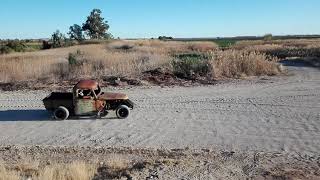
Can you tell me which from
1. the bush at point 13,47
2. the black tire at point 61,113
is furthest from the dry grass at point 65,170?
the bush at point 13,47

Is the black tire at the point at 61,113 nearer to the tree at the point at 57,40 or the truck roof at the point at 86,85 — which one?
the truck roof at the point at 86,85

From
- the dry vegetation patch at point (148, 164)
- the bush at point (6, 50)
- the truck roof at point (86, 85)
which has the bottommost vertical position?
the bush at point (6, 50)

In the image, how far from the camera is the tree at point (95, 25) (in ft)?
296

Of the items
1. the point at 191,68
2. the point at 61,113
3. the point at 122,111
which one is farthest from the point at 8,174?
the point at 191,68

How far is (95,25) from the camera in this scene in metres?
91.3

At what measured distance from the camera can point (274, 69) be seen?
25.4 metres

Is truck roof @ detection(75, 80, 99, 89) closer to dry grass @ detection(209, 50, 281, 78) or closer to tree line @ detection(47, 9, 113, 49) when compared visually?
dry grass @ detection(209, 50, 281, 78)

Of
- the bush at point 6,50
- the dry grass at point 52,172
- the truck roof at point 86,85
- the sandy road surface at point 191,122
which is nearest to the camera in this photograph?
the dry grass at point 52,172

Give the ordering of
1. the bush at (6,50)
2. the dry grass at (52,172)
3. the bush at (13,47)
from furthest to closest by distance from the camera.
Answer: the bush at (13,47) < the bush at (6,50) < the dry grass at (52,172)

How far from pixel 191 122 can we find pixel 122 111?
1.91 meters

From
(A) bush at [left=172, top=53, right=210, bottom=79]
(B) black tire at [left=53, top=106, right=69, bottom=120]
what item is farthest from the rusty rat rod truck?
(A) bush at [left=172, top=53, right=210, bottom=79]

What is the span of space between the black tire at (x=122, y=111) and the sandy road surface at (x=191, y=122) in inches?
9.7

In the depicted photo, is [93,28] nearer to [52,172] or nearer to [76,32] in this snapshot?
[76,32]

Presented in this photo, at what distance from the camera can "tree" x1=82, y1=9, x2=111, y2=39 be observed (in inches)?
3556
